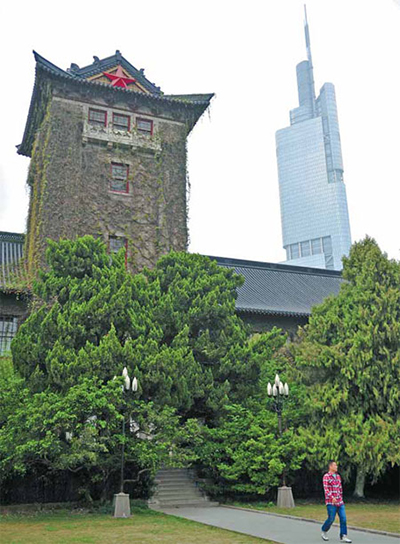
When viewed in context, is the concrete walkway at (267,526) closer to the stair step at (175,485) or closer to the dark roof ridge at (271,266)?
the stair step at (175,485)

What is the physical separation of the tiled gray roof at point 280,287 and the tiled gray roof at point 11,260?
1089cm

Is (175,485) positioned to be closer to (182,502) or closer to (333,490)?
(182,502)

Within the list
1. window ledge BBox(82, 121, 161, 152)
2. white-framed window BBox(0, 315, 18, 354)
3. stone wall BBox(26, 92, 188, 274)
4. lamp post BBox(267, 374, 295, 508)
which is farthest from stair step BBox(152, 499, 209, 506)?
window ledge BBox(82, 121, 161, 152)

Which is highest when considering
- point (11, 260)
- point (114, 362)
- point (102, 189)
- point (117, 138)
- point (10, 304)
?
point (117, 138)

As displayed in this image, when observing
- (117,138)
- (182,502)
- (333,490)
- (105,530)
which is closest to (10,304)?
(117,138)

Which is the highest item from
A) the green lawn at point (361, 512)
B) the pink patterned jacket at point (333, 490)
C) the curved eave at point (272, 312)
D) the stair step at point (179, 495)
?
the curved eave at point (272, 312)

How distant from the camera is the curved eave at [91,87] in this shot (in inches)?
1043

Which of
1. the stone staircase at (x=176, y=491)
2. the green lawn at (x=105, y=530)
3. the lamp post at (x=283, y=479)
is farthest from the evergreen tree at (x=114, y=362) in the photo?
the lamp post at (x=283, y=479)

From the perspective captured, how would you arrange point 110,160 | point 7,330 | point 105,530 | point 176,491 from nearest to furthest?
point 105,530 < point 176,491 < point 7,330 < point 110,160

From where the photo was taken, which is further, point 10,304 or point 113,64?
point 113,64

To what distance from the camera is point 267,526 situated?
12.8m

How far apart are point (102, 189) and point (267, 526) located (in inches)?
724

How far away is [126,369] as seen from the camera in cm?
1594

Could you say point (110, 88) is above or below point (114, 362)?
above
